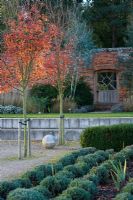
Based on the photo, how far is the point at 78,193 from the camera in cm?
632

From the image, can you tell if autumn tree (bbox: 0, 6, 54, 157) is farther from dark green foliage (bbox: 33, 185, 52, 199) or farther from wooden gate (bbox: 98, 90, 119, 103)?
wooden gate (bbox: 98, 90, 119, 103)

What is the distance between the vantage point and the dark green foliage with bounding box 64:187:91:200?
6.29 m

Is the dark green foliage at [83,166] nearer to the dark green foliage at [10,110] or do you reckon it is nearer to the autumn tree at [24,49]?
the autumn tree at [24,49]

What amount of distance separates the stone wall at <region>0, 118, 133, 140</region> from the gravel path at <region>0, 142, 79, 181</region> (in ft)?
2.50

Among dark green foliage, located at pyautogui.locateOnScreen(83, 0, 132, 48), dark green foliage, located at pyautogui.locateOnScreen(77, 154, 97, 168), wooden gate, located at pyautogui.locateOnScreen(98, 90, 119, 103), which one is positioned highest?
dark green foliage, located at pyautogui.locateOnScreen(83, 0, 132, 48)

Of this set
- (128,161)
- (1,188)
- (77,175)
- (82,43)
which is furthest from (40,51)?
(82,43)

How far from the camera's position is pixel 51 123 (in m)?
16.4

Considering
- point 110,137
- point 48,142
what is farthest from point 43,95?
point 110,137

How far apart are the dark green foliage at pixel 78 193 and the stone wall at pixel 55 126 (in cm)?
963

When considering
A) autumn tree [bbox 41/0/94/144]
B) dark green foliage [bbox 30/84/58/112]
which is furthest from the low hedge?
dark green foliage [bbox 30/84/58/112]

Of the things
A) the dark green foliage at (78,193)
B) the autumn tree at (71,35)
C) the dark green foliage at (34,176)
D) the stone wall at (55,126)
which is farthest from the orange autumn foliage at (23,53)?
the autumn tree at (71,35)

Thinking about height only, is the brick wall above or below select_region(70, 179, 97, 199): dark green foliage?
above

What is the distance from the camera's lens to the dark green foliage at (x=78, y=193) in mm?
6285

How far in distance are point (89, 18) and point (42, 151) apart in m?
21.8
